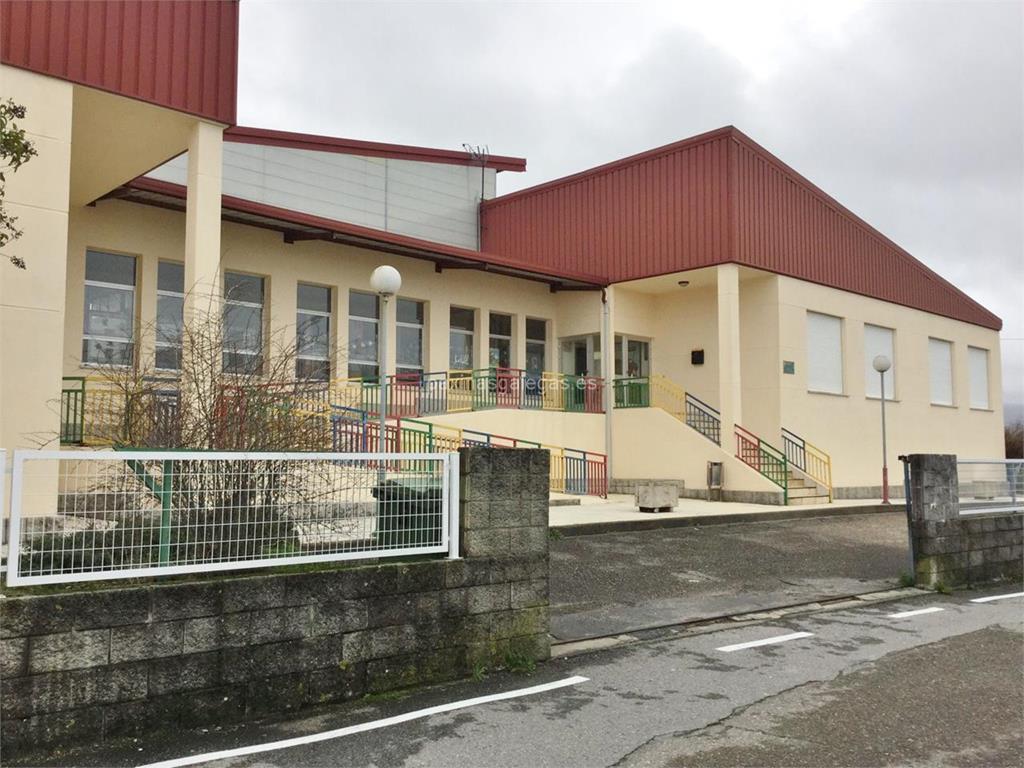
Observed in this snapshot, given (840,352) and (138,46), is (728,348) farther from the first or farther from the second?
(138,46)

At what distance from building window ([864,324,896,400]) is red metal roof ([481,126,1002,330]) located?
1.07m

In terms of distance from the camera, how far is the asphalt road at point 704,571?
8.01 m

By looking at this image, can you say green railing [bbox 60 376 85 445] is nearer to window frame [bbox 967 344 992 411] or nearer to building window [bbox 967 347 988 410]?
window frame [bbox 967 344 992 411]

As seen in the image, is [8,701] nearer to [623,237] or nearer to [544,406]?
[544,406]

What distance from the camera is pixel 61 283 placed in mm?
10180

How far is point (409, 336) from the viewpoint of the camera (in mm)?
20172

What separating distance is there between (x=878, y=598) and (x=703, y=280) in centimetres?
1360

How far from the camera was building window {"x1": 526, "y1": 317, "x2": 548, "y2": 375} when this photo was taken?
74.8 ft

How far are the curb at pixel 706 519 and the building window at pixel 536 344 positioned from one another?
839cm

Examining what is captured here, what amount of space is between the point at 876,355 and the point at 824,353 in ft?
6.92

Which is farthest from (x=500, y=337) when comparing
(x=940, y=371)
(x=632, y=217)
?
(x=940, y=371)

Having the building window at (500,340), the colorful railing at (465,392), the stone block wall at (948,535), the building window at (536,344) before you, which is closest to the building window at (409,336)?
the colorful railing at (465,392)

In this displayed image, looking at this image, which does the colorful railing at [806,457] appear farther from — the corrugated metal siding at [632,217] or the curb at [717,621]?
the curb at [717,621]

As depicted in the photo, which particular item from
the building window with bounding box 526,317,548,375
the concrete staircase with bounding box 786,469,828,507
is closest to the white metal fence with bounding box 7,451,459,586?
the concrete staircase with bounding box 786,469,828,507
